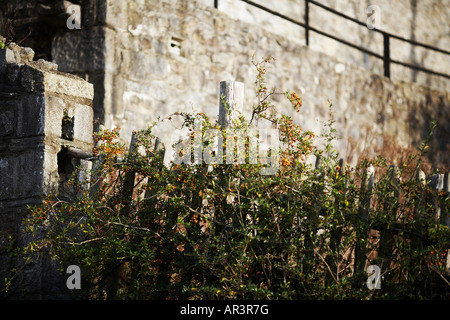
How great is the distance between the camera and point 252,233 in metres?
4.00

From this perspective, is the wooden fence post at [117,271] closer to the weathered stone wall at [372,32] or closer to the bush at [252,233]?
the bush at [252,233]

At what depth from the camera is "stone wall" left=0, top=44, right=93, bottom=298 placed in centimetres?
412

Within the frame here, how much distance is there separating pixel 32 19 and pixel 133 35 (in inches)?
37.9

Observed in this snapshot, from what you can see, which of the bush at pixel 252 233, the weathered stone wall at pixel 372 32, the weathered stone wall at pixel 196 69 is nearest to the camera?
the bush at pixel 252 233

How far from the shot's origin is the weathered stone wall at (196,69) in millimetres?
6664

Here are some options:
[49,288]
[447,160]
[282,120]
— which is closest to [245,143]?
[282,120]

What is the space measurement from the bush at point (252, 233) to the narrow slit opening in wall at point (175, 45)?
2967 mm

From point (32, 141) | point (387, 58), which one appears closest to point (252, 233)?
point (32, 141)

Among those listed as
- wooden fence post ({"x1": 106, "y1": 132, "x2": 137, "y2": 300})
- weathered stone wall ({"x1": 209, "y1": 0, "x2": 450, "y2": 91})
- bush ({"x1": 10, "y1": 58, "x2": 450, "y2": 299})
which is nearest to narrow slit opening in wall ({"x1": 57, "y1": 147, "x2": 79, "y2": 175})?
bush ({"x1": 10, "y1": 58, "x2": 450, "y2": 299})

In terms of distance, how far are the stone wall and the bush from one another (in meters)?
0.14

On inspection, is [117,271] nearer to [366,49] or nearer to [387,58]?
[366,49]

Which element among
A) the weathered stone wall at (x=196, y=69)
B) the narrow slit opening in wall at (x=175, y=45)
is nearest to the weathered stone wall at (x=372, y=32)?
the weathered stone wall at (x=196, y=69)

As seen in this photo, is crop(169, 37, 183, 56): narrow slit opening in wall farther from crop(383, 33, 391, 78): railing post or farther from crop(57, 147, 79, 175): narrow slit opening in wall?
crop(383, 33, 391, 78): railing post

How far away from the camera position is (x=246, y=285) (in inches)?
151
